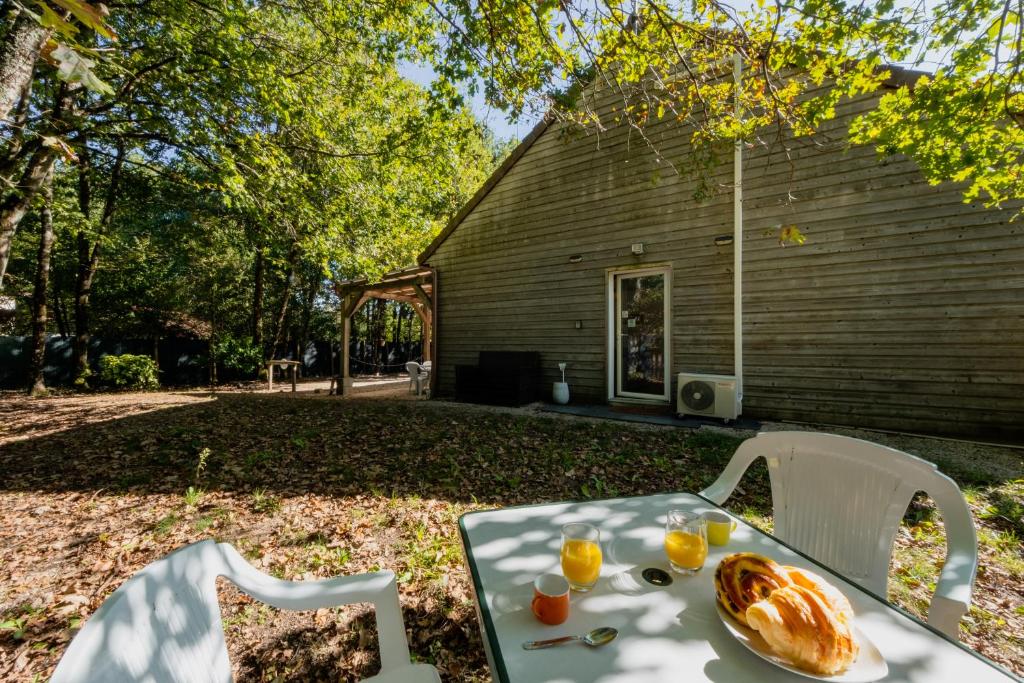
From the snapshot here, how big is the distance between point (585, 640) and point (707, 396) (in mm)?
5885

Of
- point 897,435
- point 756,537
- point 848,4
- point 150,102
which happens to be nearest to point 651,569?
point 756,537

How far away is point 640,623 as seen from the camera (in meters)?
1.00

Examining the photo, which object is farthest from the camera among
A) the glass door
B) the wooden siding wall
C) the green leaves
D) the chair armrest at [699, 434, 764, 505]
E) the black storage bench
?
the black storage bench

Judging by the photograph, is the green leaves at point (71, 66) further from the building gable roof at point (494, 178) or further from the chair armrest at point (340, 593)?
the building gable roof at point (494, 178)

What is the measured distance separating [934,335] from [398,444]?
7.13 meters

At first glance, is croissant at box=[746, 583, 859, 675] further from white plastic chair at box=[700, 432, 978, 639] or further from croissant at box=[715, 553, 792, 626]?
white plastic chair at box=[700, 432, 978, 639]

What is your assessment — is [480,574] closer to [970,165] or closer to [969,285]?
[970,165]

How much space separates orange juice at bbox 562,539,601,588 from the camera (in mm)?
1153

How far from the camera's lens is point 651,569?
1.24 metres

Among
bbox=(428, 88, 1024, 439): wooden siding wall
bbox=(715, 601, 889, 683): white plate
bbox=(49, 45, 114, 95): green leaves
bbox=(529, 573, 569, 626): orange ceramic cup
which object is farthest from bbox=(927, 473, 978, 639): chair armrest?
bbox=(49, 45, 114, 95): green leaves

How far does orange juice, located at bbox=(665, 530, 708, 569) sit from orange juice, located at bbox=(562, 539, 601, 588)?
258mm

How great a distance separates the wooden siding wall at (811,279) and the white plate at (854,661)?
382cm

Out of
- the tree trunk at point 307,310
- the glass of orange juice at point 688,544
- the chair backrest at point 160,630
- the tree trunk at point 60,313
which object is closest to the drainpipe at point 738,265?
the glass of orange juice at point 688,544

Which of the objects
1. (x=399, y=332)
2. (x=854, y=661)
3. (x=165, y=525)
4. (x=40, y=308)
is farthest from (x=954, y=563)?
(x=399, y=332)
